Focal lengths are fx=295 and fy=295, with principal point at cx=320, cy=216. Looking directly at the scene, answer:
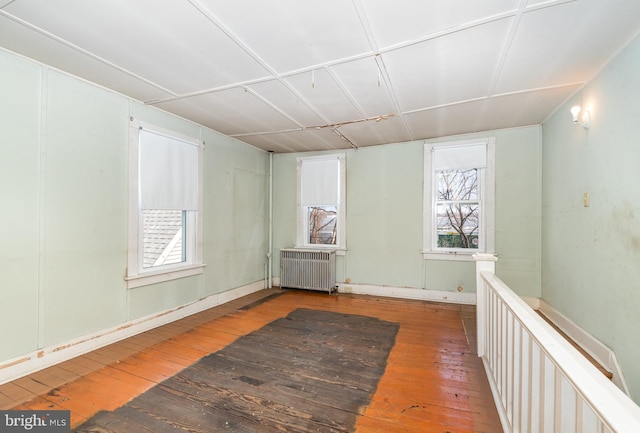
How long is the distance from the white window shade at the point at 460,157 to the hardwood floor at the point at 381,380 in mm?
2276

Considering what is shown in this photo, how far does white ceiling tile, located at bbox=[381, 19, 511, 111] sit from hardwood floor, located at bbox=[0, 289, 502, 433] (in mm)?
2703

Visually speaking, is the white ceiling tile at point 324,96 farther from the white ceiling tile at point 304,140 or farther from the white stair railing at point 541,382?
the white stair railing at point 541,382

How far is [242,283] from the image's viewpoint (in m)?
5.21

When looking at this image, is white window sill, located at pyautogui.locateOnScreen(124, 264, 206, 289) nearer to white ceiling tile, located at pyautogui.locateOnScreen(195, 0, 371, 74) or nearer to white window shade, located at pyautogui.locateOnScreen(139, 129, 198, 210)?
white window shade, located at pyautogui.locateOnScreen(139, 129, 198, 210)

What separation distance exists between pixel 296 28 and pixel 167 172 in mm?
2583

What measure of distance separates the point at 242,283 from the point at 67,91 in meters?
3.53

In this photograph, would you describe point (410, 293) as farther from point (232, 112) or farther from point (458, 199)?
point (232, 112)

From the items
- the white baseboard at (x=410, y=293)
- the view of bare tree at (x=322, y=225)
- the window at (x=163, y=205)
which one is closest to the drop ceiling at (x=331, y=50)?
the window at (x=163, y=205)

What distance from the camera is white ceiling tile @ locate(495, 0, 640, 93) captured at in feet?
6.32

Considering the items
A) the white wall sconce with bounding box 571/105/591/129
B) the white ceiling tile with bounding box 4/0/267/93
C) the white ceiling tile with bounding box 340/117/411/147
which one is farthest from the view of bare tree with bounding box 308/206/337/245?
the white wall sconce with bounding box 571/105/591/129

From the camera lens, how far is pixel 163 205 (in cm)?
373

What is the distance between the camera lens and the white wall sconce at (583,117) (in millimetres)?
2926

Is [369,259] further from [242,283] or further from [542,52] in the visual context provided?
[542,52]

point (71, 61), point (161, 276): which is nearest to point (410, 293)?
point (161, 276)
